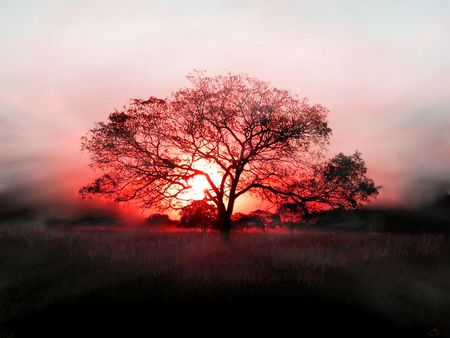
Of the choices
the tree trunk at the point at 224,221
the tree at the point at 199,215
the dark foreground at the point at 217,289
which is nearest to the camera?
the dark foreground at the point at 217,289

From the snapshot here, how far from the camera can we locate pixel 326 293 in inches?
648

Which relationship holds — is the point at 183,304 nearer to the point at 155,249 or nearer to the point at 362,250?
the point at 155,249

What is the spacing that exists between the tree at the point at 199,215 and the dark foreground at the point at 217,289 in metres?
4.99

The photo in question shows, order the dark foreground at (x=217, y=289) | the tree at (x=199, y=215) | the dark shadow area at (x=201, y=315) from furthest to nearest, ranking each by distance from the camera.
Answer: the tree at (x=199, y=215), the dark foreground at (x=217, y=289), the dark shadow area at (x=201, y=315)

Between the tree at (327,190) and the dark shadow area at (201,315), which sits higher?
the tree at (327,190)

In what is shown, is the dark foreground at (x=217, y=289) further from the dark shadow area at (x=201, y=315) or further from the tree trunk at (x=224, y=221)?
the tree trunk at (x=224, y=221)

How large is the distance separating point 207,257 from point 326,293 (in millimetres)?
5167

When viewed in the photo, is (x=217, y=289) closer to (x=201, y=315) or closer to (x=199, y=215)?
(x=201, y=315)

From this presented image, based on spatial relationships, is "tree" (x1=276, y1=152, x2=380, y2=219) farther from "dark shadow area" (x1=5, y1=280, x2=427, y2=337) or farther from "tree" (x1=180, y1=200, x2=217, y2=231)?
"dark shadow area" (x1=5, y1=280, x2=427, y2=337)

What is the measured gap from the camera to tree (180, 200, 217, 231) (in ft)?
92.7

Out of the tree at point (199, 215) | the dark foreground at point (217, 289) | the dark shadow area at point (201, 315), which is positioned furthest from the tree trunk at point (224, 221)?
the dark shadow area at point (201, 315)

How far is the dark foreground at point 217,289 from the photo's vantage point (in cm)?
1431

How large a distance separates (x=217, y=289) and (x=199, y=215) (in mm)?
12828

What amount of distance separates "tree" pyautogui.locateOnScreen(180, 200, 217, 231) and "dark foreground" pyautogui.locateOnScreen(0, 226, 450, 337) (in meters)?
4.99
